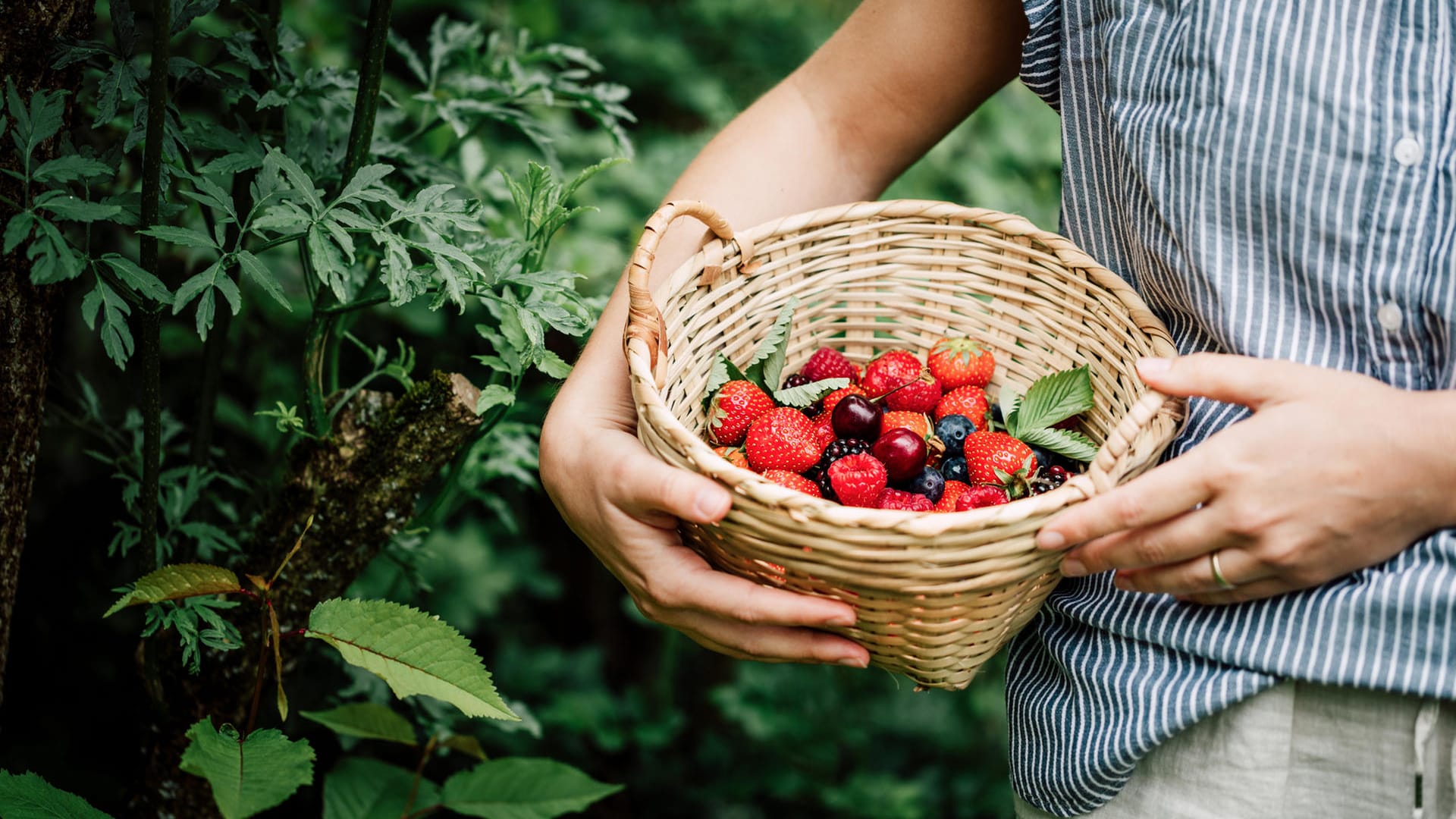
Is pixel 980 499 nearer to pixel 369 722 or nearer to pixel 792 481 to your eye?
pixel 792 481

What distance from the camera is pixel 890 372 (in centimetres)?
141

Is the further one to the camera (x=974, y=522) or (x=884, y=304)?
(x=884, y=304)

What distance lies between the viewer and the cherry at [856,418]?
1.29 meters

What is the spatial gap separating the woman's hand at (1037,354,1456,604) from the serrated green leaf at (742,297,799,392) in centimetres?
52

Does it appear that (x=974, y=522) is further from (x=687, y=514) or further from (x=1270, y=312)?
(x=1270, y=312)

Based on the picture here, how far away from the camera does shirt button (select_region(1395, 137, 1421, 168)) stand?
2.89 feet

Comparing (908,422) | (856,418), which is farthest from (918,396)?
(856,418)

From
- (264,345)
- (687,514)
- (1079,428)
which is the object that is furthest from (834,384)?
(264,345)

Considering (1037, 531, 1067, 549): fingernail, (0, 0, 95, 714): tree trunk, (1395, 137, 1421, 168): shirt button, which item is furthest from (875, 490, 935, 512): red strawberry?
(0, 0, 95, 714): tree trunk

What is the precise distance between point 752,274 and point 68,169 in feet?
2.44

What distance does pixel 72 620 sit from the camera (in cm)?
170

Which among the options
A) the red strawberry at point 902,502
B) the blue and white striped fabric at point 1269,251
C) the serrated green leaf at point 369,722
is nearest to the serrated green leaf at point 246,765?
the serrated green leaf at point 369,722

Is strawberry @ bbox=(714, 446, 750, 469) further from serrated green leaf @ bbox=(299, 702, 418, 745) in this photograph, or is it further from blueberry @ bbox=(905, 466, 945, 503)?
serrated green leaf @ bbox=(299, 702, 418, 745)

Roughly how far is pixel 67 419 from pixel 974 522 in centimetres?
122
